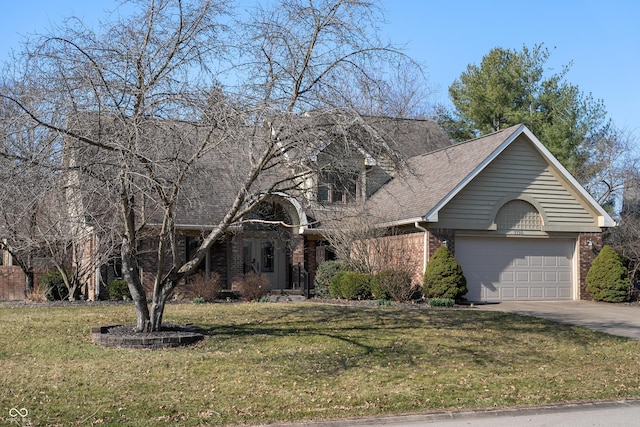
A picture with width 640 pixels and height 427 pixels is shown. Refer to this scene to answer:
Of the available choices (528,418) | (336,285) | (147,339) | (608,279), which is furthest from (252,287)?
(528,418)

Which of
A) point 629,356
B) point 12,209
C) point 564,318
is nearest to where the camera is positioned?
point 12,209

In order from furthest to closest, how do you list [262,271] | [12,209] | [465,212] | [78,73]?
[262,271]
[465,212]
[12,209]
[78,73]

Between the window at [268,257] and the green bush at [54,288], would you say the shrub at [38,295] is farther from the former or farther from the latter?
the window at [268,257]

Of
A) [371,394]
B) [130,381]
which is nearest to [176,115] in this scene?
[130,381]

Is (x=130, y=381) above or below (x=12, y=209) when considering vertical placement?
below

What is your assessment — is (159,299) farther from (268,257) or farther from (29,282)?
(268,257)

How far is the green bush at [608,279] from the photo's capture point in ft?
73.9

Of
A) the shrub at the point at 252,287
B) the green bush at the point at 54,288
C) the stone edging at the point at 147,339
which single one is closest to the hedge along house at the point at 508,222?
the shrub at the point at 252,287

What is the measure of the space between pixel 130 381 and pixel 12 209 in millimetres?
3874

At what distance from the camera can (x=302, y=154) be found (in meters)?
12.6

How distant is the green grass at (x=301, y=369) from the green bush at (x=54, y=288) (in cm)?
503

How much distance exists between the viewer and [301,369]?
11586 millimetres

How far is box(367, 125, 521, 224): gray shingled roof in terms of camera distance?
22.2 metres

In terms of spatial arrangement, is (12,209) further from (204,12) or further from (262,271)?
(262,271)
